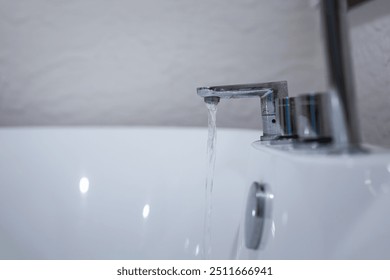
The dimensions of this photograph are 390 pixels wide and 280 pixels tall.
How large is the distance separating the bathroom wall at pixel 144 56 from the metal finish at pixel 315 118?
85 centimetres

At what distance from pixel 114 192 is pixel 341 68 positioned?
0.66 metres

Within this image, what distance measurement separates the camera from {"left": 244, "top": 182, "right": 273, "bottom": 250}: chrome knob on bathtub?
0.39m

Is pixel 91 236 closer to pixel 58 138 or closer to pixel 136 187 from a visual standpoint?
pixel 136 187

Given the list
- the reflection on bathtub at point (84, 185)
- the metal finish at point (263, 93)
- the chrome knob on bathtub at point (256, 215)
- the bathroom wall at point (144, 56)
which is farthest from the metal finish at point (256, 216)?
the bathroom wall at point (144, 56)

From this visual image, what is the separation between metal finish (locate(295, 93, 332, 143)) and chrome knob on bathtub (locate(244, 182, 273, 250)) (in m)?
0.08

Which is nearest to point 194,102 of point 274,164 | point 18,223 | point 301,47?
point 301,47

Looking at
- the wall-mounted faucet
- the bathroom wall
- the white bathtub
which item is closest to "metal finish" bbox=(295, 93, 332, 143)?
the wall-mounted faucet

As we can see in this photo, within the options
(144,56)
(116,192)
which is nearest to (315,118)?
(116,192)

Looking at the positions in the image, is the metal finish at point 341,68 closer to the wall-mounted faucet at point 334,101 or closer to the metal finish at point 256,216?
the wall-mounted faucet at point 334,101

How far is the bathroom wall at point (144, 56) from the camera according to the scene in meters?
1.12

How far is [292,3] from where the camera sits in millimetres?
1203

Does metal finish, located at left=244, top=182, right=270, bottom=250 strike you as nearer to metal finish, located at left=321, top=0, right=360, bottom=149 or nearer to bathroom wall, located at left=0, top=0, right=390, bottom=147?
metal finish, located at left=321, top=0, right=360, bottom=149

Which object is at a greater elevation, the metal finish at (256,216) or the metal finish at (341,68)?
the metal finish at (341,68)
